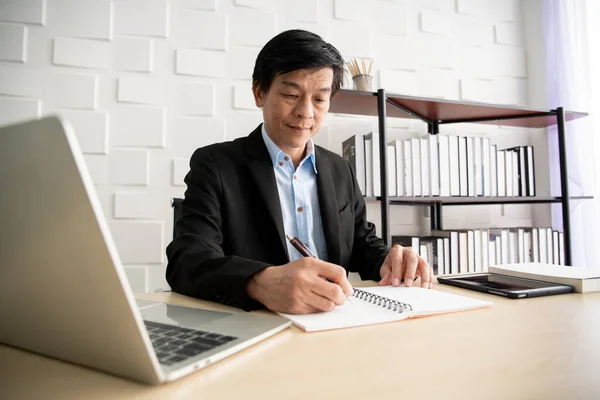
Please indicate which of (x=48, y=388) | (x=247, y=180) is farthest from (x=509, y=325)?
(x=247, y=180)

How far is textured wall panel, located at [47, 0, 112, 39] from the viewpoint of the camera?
186cm

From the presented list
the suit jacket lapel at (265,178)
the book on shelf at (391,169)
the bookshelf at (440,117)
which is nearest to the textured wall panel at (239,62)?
the bookshelf at (440,117)

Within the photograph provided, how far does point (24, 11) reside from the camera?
1.82m

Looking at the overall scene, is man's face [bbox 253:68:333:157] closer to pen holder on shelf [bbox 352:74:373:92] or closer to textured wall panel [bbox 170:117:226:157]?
pen holder on shelf [bbox 352:74:373:92]

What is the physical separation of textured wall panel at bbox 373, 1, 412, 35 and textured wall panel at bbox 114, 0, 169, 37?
3.77ft

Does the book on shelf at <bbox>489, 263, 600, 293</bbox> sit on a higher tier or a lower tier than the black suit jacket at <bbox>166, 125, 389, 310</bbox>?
lower

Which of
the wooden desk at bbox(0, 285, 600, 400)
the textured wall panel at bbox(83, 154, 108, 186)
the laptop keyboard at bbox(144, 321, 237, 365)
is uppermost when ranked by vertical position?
the textured wall panel at bbox(83, 154, 108, 186)

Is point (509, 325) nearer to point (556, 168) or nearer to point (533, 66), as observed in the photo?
point (556, 168)

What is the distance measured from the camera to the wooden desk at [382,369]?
0.38 m

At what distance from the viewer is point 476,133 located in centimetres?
245

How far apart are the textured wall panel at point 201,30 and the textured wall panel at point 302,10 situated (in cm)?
34

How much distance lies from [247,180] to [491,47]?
2105 mm

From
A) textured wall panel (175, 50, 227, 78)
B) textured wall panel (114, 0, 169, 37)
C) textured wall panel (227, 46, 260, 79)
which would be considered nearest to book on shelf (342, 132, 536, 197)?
textured wall panel (227, 46, 260, 79)

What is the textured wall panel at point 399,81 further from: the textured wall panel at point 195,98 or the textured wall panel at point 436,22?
the textured wall panel at point 195,98
